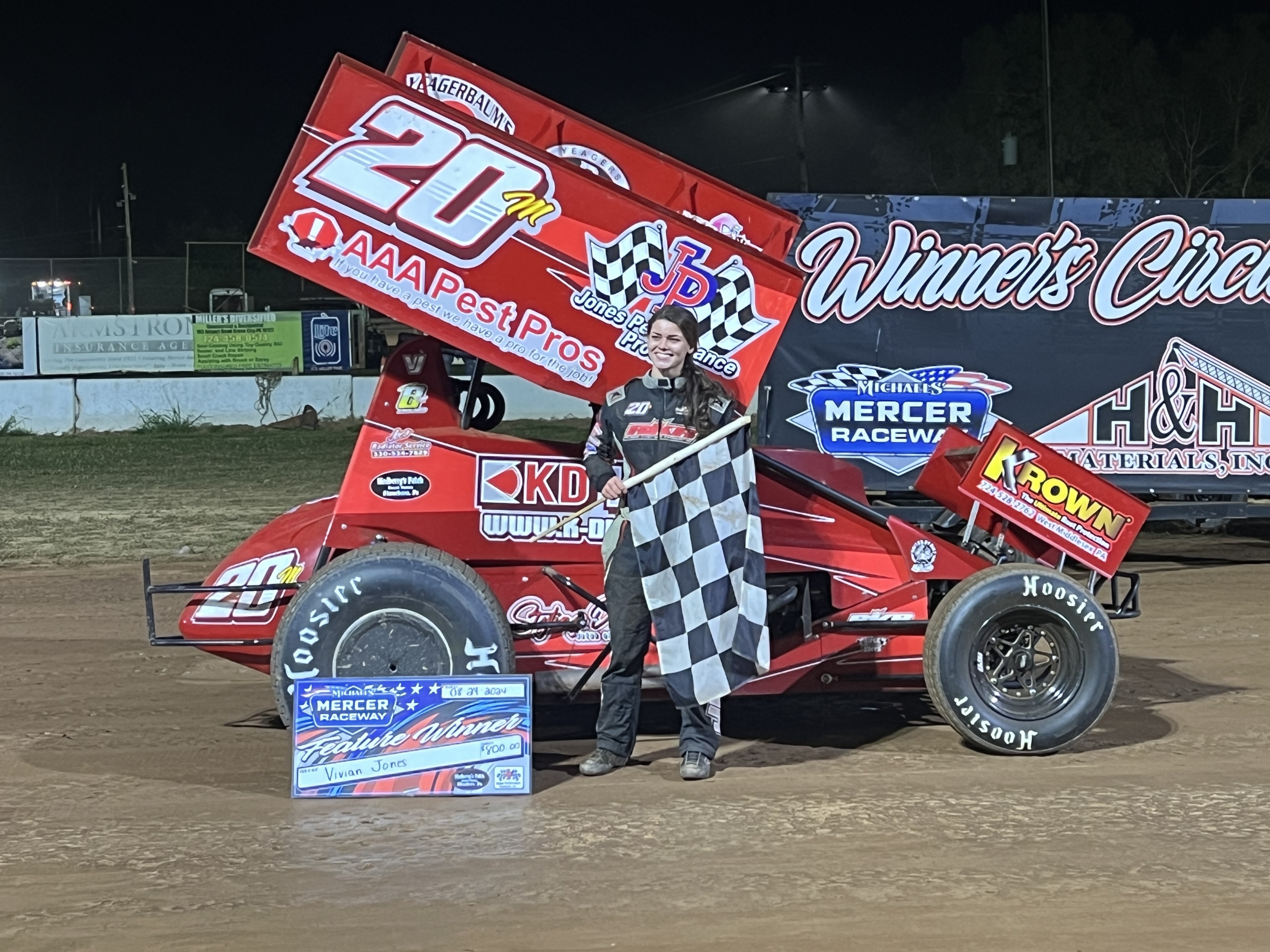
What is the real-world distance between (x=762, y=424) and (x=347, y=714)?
20.7 ft

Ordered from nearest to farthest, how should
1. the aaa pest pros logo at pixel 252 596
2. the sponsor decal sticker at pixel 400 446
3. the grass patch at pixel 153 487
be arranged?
the sponsor decal sticker at pixel 400 446, the aaa pest pros logo at pixel 252 596, the grass patch at pixel 153 487

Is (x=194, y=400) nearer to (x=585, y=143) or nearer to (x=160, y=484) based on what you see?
(x=160, y=484)

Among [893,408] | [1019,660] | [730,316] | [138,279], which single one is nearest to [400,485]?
[730,316]

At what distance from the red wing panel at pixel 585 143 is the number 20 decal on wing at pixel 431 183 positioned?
1432mm

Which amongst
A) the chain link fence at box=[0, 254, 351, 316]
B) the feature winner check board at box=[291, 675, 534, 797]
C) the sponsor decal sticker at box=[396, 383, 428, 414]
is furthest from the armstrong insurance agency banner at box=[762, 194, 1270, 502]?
the chain link fence at box=[0, 254, 351, 316]

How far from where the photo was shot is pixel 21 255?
98.8 metres

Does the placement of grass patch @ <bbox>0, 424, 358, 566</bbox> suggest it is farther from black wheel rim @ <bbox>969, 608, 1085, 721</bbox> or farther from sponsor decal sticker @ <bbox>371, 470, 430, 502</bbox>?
black wheel rim @ <bbox>969, 608, 1085, 721</bbox>

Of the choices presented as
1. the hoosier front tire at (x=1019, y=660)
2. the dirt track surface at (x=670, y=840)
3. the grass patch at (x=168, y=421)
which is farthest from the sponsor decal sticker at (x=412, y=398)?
the grass patch at (x=168, y=421)

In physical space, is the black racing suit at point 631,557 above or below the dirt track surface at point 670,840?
above

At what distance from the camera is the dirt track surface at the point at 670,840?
3988mm

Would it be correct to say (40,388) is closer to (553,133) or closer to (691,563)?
(553,133)

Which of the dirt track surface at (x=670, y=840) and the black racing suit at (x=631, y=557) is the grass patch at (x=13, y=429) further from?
the black racing suit at (x=631, y=557)

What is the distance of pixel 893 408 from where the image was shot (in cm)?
1090

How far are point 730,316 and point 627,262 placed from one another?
0.42 metres
